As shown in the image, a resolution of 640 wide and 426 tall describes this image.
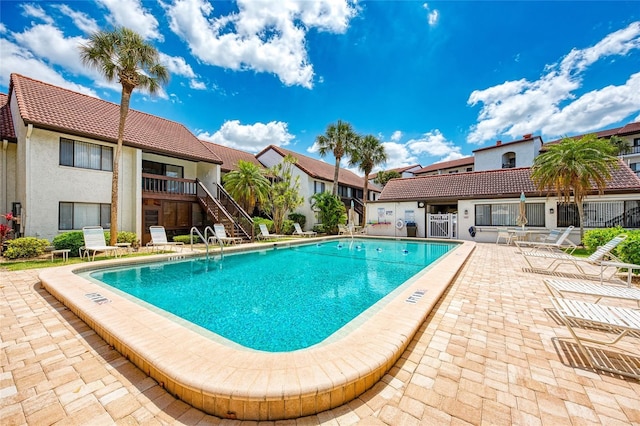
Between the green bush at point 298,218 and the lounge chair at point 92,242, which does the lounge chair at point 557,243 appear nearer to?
the green bush at point 298,218

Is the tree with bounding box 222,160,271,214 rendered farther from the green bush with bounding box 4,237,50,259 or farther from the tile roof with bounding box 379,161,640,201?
the tile roof with bounding box 379,161,640,201

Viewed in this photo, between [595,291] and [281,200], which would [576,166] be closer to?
[595,291]

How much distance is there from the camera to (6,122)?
42.6 feet

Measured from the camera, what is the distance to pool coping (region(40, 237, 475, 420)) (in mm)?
2225

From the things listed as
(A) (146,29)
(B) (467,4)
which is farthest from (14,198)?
(B) (467,4)

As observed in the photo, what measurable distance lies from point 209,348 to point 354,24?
16747mm

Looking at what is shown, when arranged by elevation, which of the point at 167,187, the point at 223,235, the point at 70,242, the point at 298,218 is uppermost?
the point at 167,187

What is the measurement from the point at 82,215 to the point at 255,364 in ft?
49.3

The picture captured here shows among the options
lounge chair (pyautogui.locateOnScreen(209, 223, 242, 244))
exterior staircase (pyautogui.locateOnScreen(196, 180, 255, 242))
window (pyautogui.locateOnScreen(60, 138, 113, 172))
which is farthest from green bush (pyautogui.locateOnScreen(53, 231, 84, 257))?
exterior staircase (pyautogui.locateOnScreen(196, 180, 255, 242))

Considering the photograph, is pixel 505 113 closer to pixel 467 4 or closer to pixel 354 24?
pixel 467 4

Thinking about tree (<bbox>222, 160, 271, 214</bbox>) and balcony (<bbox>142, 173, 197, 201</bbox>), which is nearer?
balcony (<bbox>142, 173, 197, 201</bbox>)

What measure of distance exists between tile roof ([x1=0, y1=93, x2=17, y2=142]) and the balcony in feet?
17.5

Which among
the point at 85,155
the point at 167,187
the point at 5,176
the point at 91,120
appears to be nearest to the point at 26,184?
the point at 85,155

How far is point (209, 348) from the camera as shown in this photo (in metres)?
2.96
